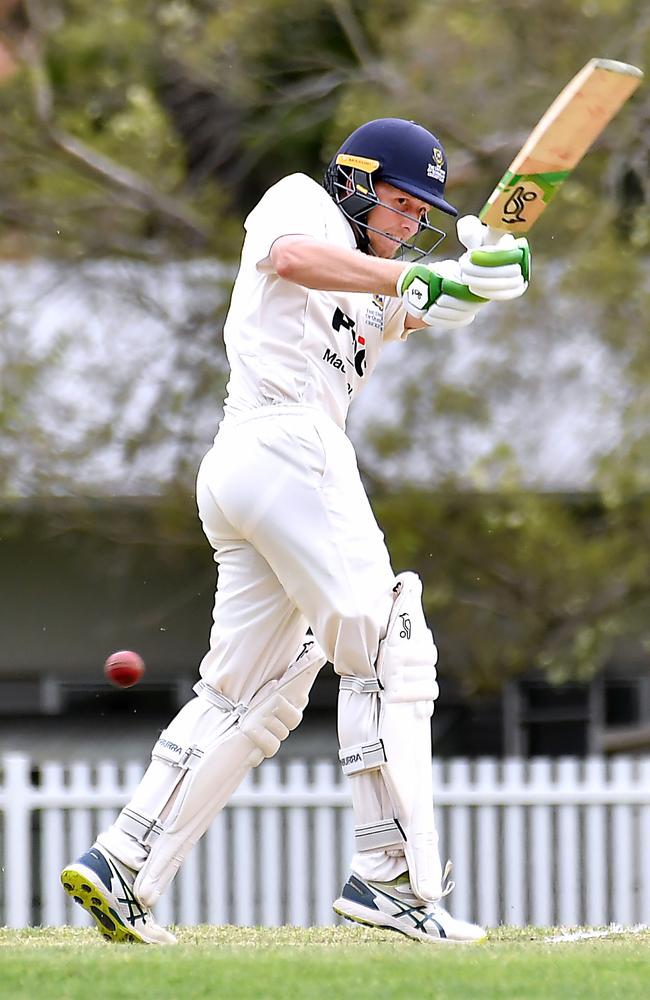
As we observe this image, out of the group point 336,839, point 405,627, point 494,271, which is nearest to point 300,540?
point 405,627

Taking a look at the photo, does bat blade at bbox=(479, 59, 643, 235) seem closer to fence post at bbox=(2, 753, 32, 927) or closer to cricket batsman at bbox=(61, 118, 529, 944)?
cricket batsman at bbox=(61, 118, 529, 944)

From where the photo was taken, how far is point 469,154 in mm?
12023

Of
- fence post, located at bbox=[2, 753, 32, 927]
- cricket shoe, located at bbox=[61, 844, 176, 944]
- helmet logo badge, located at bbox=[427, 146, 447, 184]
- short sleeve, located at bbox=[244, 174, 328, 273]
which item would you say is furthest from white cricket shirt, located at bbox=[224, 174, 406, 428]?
fence post, located at bbox=[2, 753, 32, 927]

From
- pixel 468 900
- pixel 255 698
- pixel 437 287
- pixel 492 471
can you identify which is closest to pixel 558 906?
pixel 468 900

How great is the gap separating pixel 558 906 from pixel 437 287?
523 centimetres

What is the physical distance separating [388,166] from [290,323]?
0.48 metres

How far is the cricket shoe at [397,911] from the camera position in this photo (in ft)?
14.5

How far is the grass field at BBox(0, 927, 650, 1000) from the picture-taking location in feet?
11.7

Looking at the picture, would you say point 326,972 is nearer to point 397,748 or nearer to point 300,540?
point 397,748

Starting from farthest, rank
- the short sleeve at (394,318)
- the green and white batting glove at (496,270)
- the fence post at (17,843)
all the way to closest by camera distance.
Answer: the fence post at (17,843) < the short sleeve at (394,318) < the green and white batting glove at (496,270)

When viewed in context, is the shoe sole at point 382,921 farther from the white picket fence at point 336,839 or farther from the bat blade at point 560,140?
the white picket fence at point 336,839

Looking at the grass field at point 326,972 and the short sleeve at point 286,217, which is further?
the short sleeve at point 286,217

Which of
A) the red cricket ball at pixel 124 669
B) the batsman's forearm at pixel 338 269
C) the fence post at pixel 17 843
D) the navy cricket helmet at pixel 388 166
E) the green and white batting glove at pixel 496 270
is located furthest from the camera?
the fence post at pixel 17 843

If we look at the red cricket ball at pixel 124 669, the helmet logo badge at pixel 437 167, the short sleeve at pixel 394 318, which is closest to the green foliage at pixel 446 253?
the red cricket ball at pixel 124 669
